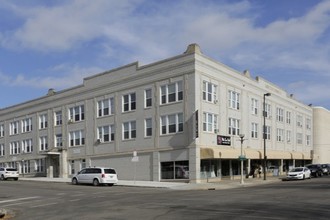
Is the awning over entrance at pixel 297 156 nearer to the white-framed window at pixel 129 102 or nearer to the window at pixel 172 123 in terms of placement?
the window at pixel 172 123

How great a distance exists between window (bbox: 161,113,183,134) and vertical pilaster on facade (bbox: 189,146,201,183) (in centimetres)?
272

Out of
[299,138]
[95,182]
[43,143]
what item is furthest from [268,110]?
[43,143]

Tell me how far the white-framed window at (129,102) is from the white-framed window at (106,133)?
9.96ft

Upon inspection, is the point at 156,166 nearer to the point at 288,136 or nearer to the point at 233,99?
the point at 233,99

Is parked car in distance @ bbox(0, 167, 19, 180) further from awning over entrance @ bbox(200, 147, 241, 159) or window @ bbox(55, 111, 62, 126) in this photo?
awning over entrance @ bbox(200, 147, 241, 159)

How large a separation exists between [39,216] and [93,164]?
35642 millimetres

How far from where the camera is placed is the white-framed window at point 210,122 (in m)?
42.8

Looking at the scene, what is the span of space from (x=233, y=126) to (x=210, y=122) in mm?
5182

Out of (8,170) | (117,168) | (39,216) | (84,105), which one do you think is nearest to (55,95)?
(84,105)

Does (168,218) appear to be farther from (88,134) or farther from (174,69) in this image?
(88,134)

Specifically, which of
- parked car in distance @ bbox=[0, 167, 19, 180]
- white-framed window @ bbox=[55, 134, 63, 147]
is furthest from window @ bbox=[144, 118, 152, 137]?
parked car in distance @ bbox=[0, 167, 19, 180]

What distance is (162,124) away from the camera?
145ft

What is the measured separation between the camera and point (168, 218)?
48.8ft

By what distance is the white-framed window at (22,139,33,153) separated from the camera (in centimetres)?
6412
